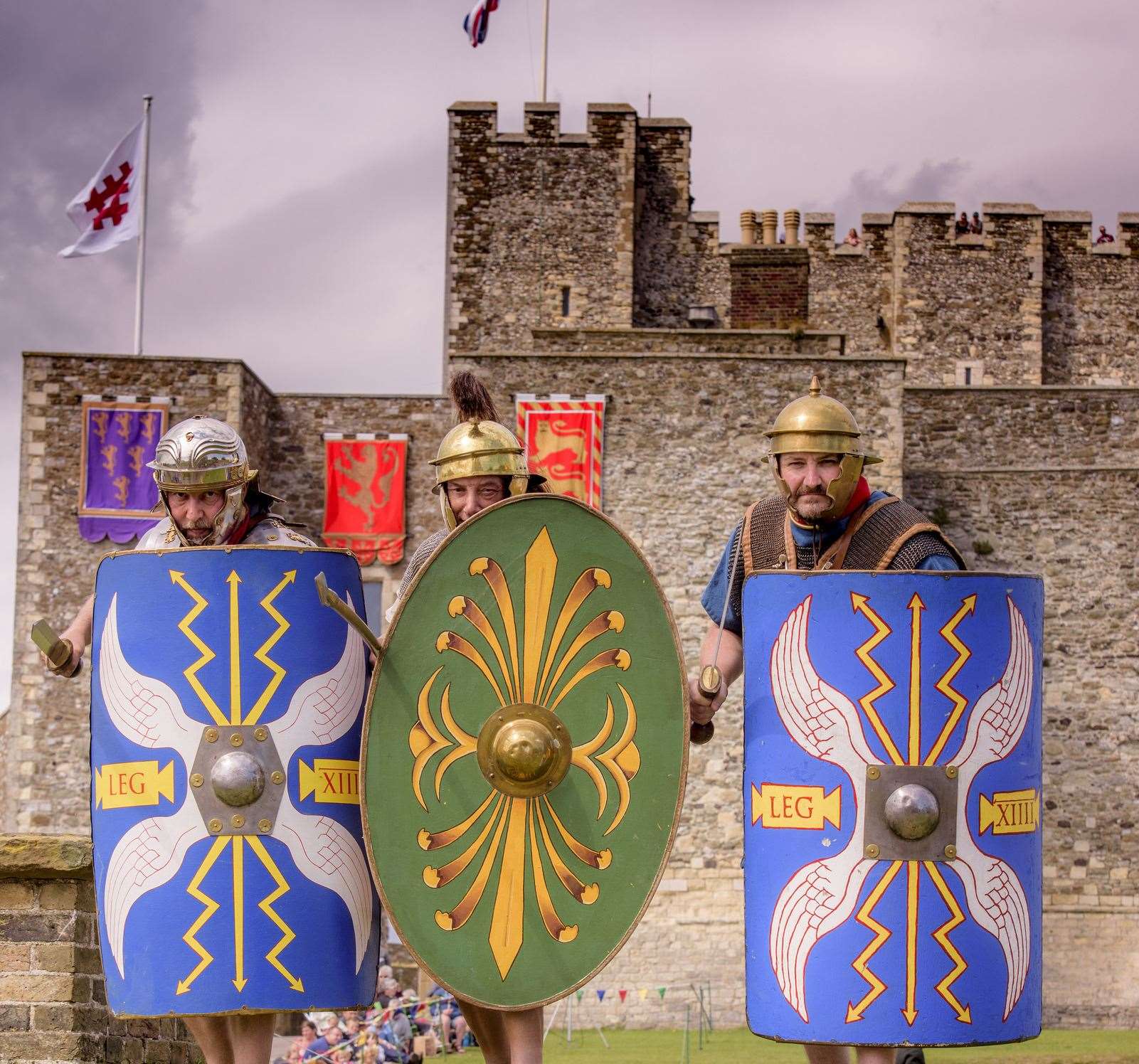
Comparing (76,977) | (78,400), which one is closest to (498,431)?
(76,977)

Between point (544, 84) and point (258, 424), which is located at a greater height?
point (544, 84)

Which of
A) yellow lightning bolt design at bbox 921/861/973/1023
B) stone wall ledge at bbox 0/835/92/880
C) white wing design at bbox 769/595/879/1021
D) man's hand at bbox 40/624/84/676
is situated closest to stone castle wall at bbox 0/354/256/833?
stone wall ledge at bbox 0/835/92/880

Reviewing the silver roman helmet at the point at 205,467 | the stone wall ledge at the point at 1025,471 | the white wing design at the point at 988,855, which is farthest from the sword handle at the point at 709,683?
the stone wall ledge at the point at 1025,471

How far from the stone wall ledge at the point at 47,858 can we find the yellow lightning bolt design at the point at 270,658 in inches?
63.1

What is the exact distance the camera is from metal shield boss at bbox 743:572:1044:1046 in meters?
4.16

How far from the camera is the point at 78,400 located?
17.5 meters

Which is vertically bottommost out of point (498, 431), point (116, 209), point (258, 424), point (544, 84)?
point (498, 431)

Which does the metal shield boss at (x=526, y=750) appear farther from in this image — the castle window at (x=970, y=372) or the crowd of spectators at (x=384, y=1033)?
the castle window at (x=970, y=372)

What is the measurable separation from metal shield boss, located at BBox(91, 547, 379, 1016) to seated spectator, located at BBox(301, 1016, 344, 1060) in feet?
26.7

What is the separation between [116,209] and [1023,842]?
1629 cm

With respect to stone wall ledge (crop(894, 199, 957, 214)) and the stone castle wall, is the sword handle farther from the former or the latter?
stone wall ledge (crop(894, 199, 957, 214))

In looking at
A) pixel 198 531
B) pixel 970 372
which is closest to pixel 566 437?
pixel 970 372

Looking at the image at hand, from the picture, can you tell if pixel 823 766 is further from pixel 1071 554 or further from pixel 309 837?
pixel 1071 554

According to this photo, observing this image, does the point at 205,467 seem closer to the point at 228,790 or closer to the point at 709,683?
the point at 228,790
